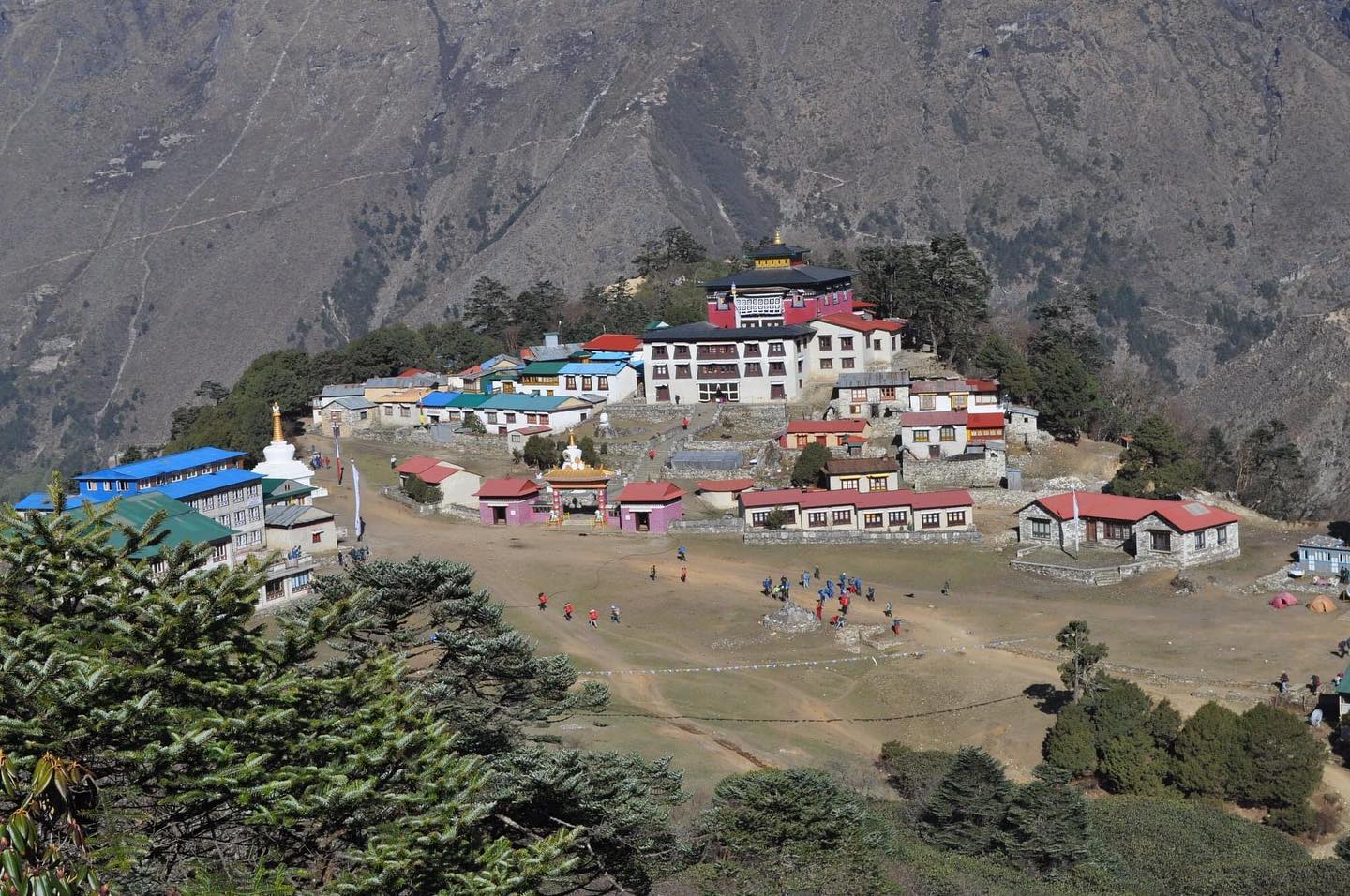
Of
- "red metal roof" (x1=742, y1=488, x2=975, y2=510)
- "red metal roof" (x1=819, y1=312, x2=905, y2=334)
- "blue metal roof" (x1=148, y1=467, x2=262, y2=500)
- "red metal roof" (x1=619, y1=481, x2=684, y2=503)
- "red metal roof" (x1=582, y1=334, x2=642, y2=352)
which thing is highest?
"red metal roof" (x1=819, y1=312, x2=905, y2=334)

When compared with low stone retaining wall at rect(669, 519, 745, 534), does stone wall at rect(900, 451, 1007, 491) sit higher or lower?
higher

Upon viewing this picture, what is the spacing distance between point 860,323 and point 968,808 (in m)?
52.4

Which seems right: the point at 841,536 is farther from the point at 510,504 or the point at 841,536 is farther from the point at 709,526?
the point at 510,504

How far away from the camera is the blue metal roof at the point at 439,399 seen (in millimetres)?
89312

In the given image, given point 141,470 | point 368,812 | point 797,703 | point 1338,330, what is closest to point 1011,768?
point 797,703

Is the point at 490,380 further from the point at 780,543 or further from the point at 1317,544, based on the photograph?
the point at 1317,544

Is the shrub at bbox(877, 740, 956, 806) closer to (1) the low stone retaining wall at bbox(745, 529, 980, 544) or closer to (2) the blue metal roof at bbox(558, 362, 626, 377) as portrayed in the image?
(1) the low stone retaining wall at bbox(745, 529, 980, 544)

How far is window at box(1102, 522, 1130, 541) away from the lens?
65938mm

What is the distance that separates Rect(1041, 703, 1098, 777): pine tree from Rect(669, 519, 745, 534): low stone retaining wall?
81.1 feet

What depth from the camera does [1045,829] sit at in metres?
36.1

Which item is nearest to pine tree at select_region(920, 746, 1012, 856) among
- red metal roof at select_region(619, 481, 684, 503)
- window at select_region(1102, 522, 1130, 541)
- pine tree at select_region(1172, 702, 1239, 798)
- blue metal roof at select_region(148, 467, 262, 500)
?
pine tree at select_region(1172, 702, 1239, 798)

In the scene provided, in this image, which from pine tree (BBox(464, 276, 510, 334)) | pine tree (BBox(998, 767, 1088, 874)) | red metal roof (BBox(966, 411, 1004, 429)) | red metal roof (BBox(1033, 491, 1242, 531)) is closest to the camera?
pine tree (BBox(998, 767, 1088, 874))

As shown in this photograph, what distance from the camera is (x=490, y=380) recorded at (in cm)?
9225

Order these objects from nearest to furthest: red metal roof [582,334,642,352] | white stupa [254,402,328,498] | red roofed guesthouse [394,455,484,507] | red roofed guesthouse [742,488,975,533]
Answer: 1. red roofed guesthouse [742,488,975,533]
2. white stupa [254,402,328,498]
3. red roofed guesthouse [394,455,484,507]
4. red metal roof [582,334,642,352]
